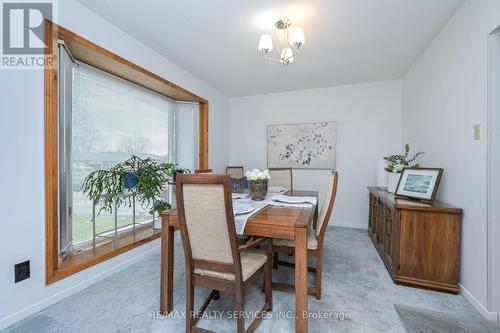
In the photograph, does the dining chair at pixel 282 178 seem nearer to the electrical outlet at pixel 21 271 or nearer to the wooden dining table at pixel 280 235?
the wooden dining table at pixel 280 235

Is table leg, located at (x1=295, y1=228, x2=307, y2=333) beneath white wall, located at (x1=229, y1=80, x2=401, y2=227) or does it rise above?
beneath

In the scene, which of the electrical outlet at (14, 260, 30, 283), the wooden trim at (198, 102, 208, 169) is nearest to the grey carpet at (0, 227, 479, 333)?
the electrical outlet at (14, 260, 30, 283)

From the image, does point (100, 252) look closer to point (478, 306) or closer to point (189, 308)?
point (189, 308)

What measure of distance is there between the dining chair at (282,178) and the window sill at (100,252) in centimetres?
170

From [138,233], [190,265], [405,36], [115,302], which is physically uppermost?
[405,36]

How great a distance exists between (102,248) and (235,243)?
6.08ft

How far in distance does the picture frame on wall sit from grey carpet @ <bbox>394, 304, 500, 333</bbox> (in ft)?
3.02

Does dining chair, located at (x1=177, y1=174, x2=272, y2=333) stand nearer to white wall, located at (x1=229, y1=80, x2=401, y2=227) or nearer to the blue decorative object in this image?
the blue decorative object

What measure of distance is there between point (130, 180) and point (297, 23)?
233 centimetres

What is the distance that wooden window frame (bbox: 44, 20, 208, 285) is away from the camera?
168 cm

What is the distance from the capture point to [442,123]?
7.16 ft

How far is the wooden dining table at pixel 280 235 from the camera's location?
1313 mm

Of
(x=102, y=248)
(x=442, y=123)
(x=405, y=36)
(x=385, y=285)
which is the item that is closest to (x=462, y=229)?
(x=385, y=285)

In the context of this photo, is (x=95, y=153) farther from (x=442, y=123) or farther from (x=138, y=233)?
(x=442, y=123)
